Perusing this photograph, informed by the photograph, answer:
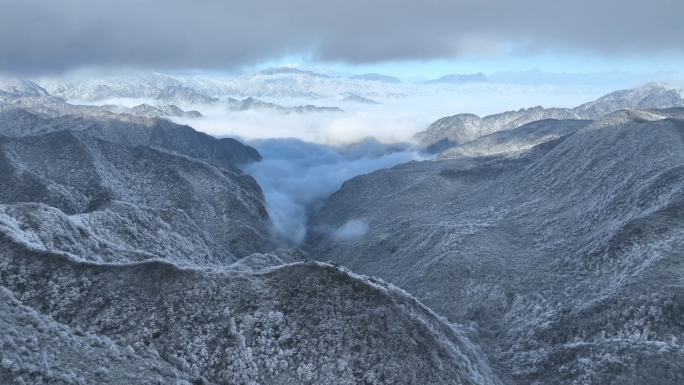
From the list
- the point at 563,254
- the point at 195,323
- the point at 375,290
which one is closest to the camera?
the point at 195,323

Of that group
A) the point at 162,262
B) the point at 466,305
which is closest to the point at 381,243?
the point at 466,305

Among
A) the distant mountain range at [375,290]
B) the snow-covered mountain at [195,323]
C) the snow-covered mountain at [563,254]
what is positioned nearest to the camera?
the snow-covered mountain at [195,323]

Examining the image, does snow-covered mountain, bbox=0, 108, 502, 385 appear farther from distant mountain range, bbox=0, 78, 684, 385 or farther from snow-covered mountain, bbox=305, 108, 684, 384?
snow-covered mountain, bbox=305, 108, 684, 384

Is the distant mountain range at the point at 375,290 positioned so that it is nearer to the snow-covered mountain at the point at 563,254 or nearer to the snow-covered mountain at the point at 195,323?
the snow-covered mountain at the point at 195,323

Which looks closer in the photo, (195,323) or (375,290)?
(195,323)

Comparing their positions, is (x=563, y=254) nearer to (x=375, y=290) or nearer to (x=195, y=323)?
(x=375, y=290)

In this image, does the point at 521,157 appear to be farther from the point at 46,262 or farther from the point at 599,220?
the point at 46,262

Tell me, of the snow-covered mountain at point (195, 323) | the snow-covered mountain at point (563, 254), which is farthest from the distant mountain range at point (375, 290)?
the snow-covered mountain at point (563, 254)

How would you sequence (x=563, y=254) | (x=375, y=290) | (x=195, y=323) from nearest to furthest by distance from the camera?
(x=195, y=323), (x=375, y=290), (x=563, y=254)

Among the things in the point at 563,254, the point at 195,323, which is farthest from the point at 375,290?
the point at 563,254
